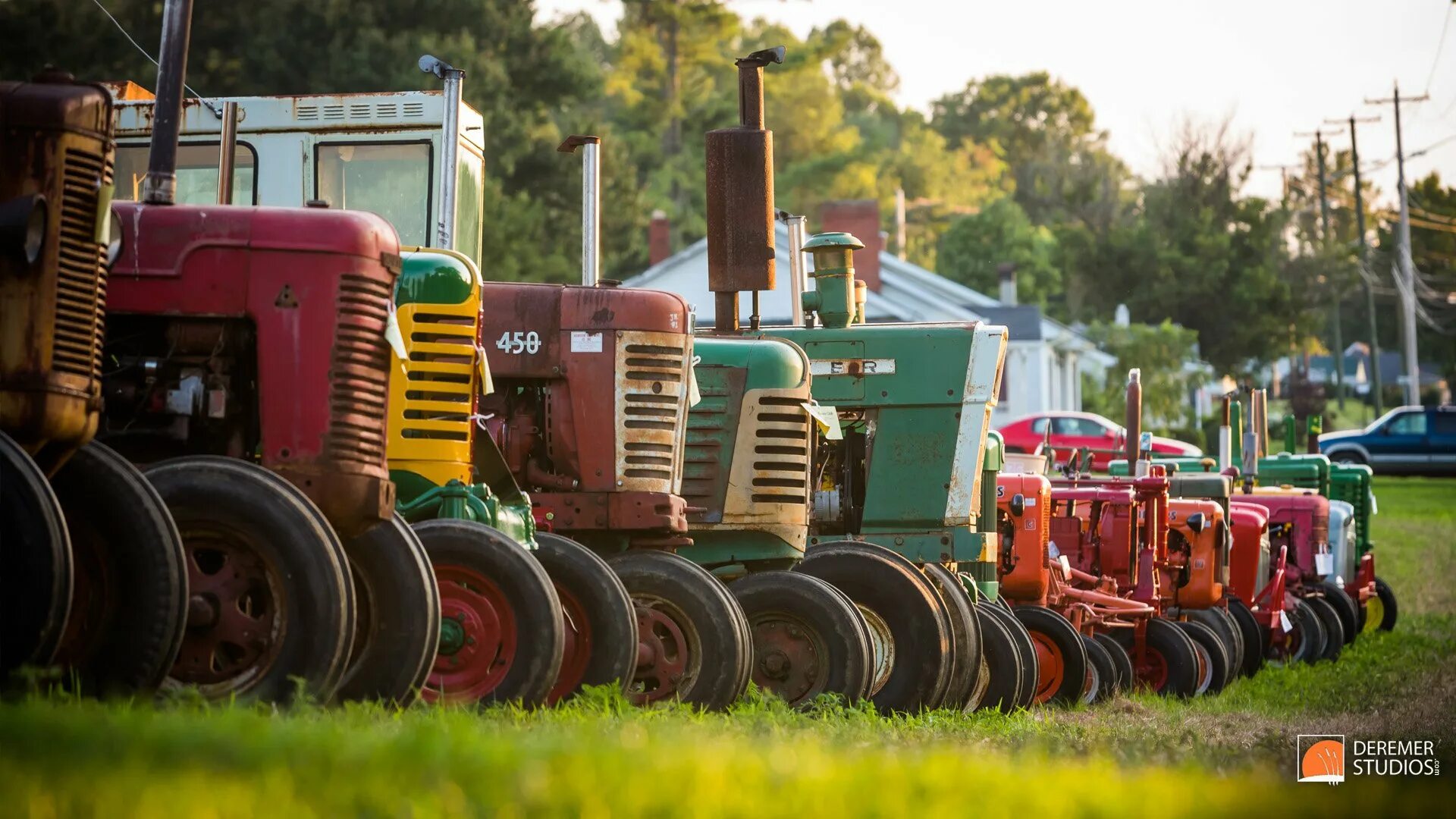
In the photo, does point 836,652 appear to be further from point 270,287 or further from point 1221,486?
point 1221,486

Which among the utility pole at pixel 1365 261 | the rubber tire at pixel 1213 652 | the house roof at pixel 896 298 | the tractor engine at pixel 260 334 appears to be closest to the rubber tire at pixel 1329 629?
the rubber tire at pixel 1213 652

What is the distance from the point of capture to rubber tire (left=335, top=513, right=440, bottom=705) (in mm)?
7617

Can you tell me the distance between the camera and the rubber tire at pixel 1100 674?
13.9 metres

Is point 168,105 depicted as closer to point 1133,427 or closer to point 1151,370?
point 1133,427

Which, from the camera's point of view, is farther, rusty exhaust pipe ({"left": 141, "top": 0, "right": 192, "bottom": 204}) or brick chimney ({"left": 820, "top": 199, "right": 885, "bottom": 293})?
brick chimney ({"left": 820, "top": 199, "right": 885, "bottom": 293})

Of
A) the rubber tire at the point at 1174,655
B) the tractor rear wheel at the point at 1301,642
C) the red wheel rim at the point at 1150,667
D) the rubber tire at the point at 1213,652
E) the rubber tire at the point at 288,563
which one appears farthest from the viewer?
the tractor rear wheel at the point at 1301,642

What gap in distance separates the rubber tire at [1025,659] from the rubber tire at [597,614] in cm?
355

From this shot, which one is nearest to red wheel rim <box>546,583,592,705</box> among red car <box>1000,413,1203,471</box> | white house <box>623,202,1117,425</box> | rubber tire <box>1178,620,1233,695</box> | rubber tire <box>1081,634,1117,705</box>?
rubber tire <box>1081,634,1117,705</box>

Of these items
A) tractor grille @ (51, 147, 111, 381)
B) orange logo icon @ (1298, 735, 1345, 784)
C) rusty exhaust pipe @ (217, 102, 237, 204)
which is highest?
rusty exhaust pipe @ (217, 102, 237, 204)

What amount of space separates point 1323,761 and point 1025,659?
452cm

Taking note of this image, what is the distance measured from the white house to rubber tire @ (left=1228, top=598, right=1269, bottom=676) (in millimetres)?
23440

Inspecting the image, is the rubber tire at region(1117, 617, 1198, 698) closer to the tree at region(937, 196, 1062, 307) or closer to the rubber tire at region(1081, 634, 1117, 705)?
the rubber tire at region(1081, 634, 1117, 705)

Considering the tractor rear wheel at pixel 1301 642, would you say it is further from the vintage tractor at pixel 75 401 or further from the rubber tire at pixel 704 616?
the vintage tractor at pixel 75 401

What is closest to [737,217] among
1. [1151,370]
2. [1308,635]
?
[1308,635]
